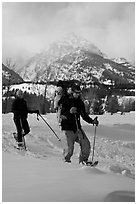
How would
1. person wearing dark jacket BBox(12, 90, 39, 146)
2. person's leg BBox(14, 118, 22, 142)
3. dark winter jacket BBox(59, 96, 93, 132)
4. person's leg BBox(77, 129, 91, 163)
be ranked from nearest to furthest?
1. dark winter jacket BBox(59, 96, 93, 132)
2. person's leg BBox(77, 129, 91, 163)
3. person wearing dark jacket BBox(12, 90, 39, 146)
4. person's leg BBox(14, 118, 22, 142)

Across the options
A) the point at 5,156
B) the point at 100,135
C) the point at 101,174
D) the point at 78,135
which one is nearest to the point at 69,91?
the point at 78,135

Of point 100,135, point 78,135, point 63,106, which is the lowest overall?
point 100,135

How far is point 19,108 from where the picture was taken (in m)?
9.98

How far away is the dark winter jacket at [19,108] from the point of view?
988 cm

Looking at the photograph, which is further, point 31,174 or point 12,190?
point 31,174

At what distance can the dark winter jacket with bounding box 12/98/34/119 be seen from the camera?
32.4 feet

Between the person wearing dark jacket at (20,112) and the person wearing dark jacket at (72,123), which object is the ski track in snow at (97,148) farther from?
the person wearing dark jacket at (72,123)

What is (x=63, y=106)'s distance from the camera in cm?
748

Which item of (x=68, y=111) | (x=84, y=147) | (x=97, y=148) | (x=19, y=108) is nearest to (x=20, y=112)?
(x=19, y=108)

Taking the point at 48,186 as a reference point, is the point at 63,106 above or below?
above

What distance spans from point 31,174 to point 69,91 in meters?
3.31

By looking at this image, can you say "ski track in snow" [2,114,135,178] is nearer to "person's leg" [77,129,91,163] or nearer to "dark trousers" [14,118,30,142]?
"dark trousers" [14,118,30,142]

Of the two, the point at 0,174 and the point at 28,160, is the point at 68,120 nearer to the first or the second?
the point at 28,160

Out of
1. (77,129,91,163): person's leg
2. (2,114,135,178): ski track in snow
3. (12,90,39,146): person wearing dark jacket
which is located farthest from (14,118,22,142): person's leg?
(77,129,91,163): person's leg
